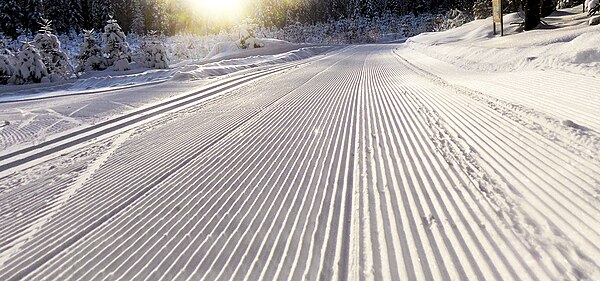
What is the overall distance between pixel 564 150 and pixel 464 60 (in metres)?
11.2

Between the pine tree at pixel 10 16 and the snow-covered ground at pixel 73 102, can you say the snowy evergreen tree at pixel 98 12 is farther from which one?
the snow-covered ground at pixel 73 102

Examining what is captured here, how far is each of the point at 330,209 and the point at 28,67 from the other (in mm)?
21481

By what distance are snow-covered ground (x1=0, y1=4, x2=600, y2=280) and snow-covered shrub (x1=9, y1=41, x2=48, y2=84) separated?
1513 centimetres

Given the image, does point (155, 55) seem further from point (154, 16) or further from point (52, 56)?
point (154, 16)

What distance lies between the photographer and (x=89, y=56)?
2323 centimetres

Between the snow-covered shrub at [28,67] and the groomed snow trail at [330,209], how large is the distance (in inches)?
680

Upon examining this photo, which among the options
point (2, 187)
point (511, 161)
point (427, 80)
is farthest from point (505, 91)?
point (2, 187)

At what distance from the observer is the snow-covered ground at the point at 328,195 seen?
8.23 feet

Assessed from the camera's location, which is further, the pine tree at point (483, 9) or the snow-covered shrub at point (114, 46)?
the pine tree at point (483, 9)

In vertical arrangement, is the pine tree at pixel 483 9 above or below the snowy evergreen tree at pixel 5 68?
above

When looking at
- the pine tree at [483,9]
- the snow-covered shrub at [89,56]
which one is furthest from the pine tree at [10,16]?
the pine tree at [483,9]

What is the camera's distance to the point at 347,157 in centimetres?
456

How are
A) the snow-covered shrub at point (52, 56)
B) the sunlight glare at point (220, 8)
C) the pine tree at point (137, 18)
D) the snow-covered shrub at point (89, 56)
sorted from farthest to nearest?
the sunlight glare at point (220, 8)
the pine tree at point (137, 18)
the snow-covered shrub at point (89, 56)
the snow-covered shrub at point (52, 56)

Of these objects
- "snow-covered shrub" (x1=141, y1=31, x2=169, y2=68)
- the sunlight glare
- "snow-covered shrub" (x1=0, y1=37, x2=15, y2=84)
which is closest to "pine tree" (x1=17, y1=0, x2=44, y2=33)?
the sunlight glare
